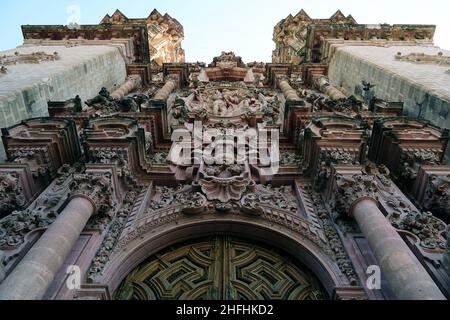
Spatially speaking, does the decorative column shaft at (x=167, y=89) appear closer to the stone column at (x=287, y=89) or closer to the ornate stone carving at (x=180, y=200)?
the stone column at (x=287, y=89)

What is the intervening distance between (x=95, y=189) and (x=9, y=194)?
1.88 meters

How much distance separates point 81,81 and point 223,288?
11398 mm

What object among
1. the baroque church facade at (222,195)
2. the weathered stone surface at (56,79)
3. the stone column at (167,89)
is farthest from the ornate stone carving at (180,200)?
the stone column at (167,89)

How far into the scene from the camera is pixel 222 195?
9539 mm

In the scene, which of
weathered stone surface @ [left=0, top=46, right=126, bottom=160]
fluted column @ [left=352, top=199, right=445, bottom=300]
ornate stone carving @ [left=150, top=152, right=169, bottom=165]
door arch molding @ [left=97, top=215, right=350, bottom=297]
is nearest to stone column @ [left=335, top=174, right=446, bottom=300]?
fluted column @ [left=352, top=199, right=445, bottom=300]

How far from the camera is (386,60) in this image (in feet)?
57.4

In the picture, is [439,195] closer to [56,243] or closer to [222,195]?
[222,195]

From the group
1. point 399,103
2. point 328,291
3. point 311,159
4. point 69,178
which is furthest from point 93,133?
point 399,103

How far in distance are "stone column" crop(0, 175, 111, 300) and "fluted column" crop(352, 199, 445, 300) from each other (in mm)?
5044

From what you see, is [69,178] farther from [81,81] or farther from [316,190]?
[81,81]

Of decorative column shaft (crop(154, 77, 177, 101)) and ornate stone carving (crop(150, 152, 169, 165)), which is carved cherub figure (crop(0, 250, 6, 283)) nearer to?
ornate stone carving (crop(150, 152, 169, 165))

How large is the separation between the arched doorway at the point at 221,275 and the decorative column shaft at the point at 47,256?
137cm

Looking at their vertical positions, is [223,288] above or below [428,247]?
below

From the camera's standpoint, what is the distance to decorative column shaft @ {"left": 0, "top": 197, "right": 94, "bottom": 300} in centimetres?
589
